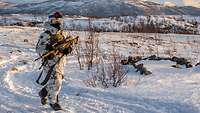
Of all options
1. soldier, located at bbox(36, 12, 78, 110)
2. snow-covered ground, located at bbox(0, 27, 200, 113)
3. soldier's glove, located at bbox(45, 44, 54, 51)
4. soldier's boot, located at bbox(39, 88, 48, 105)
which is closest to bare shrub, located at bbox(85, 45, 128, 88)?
snow-covered ground, located at bbox(0, 27, 200, 113)

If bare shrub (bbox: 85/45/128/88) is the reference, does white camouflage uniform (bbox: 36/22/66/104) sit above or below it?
above

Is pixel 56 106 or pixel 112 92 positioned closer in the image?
pixel 56 106

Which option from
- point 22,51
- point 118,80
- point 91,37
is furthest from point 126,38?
point 118,80

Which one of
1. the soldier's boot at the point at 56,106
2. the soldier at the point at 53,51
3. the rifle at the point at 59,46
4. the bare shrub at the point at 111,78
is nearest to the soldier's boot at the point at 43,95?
the soldier at the point at 53,51

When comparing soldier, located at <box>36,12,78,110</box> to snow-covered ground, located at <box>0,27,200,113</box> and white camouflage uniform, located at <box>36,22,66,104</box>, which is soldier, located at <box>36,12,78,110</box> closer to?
white camouflage uniform, located at <box>36,22,66,104</box>

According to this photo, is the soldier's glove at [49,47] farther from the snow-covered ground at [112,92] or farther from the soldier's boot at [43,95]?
the snow-covered ground at [112,92]

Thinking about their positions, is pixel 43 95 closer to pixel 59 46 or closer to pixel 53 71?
pixel 53 71

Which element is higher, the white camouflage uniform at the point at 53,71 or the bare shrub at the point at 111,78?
the white camouflage uniform at the point at 53,71

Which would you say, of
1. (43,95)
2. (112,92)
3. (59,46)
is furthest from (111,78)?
(59,46)

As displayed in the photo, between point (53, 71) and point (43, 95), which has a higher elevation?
point (53, 71)

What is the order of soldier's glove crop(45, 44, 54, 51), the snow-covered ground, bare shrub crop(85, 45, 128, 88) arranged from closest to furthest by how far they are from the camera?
soldier's glove crop(45, 44, 54, 51) → the snow-covered ground → bare shrub crop(85, 45, 128, 88)

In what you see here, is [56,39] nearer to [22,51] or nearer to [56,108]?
[56,108]

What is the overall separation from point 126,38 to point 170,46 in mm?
3132

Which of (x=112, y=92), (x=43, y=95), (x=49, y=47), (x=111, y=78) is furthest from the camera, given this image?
(x=111, y=78)
